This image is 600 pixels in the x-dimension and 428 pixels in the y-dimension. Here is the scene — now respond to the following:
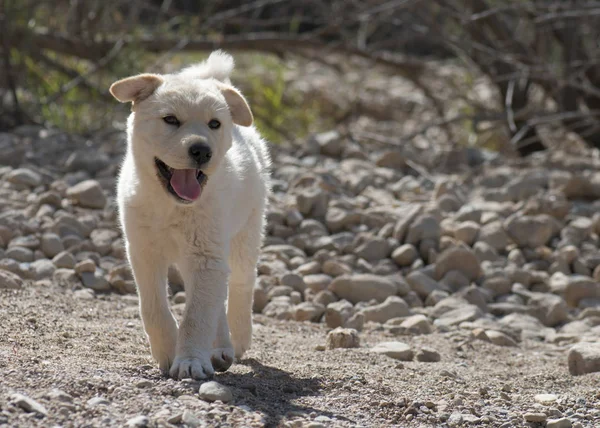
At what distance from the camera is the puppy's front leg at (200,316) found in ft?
14.5

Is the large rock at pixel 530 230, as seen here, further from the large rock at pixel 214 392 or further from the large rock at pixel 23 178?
the large rock at pixel 214 392

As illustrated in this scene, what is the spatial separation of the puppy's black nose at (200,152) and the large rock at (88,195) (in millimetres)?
3375

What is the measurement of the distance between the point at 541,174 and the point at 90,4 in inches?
192

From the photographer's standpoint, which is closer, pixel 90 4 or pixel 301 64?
pixel 90 4

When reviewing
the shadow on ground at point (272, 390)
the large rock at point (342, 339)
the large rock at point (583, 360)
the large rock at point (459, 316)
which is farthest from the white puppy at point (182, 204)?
the large rock at point (459, 316)

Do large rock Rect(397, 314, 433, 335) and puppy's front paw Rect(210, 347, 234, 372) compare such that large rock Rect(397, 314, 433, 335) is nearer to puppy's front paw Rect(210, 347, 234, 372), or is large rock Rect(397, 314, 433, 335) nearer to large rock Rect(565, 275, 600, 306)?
large rock Rect(565, 275, 600, 306)

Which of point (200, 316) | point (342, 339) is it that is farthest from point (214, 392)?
point (342, 339)

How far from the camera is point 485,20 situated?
10203mm

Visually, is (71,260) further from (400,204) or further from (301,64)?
(301,64)

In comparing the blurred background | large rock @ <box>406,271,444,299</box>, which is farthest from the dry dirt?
the blurred background

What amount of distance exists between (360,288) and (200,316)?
8.19 ft

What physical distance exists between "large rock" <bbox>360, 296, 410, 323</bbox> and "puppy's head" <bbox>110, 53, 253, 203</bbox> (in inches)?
86.5

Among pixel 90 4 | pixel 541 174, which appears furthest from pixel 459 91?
pixel 90 4

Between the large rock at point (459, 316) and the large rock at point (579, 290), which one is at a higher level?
the large rock at point (579, 290)
